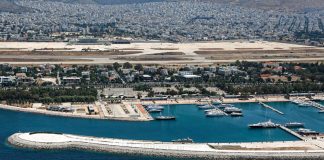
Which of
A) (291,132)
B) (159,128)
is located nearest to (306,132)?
(291,132)

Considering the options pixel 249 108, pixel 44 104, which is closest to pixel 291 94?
pixel 249 108

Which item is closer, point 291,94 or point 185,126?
point 185,126

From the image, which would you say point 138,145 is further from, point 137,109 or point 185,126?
point 137,109

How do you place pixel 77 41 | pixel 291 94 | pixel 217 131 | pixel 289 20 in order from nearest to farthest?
pixel 217 131, pixel 291 94, pixel 77 41, pixel 289 20

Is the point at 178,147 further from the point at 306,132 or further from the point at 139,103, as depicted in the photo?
the point at 139,103

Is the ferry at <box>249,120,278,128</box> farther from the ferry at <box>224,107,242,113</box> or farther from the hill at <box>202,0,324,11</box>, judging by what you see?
the hill at <box>202,0,324,11</box>

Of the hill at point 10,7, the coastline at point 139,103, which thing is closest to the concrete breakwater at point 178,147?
the coastline at point 139,103

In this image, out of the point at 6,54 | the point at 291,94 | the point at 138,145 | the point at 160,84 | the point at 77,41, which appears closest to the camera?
the point at 138,145
